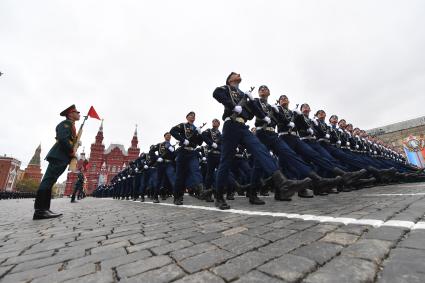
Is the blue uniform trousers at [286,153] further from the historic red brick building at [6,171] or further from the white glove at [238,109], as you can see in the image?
the historic red brick building at [6,171]

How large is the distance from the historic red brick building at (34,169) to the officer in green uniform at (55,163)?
11791 centimetres

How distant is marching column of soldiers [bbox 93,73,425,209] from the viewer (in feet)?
13.7

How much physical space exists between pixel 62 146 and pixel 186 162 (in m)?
2.82

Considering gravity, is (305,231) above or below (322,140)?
below

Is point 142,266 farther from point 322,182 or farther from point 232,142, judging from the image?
point 322,182

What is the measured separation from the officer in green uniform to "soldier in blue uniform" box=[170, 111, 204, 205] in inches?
97.0

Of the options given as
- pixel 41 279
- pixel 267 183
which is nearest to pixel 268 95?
pixel 267 183

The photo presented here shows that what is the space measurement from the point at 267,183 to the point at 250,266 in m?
4.79

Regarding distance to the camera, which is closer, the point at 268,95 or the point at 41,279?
the point at 41,279

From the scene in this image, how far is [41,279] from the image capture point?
1.41m

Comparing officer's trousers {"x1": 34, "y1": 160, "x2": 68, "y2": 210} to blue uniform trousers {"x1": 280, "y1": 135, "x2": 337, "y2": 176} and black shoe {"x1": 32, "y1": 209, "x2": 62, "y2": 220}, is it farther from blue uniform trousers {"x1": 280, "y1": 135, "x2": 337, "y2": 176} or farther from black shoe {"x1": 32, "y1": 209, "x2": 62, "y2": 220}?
blue uniform trousers {"x1": 280, "y1": 135, "x2": 337, "y2": 176}

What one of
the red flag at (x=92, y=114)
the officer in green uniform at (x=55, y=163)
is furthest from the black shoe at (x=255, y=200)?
the red flag at (x=92, y=114)

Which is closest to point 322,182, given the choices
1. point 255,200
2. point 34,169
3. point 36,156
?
point 255,200

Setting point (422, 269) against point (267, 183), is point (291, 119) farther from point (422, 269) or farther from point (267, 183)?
point (422, 269)
